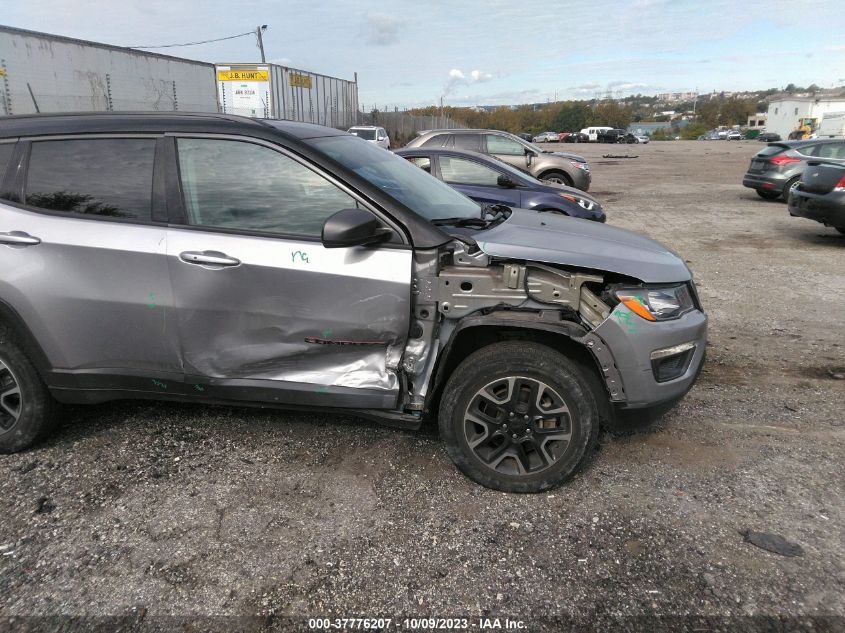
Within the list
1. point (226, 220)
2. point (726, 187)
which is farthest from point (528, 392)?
point (726, 187)

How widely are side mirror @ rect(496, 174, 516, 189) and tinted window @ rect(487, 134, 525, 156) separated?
15.6ft

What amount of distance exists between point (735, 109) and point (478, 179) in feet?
404

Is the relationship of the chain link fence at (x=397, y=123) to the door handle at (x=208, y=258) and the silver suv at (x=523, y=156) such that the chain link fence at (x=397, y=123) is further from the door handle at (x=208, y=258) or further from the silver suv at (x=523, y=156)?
the door handle at (x=208, y=258)

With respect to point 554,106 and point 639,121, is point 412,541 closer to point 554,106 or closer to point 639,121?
point 554,106

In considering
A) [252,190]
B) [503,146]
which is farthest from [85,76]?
[252,190]

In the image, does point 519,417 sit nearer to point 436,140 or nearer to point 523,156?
point 436,140

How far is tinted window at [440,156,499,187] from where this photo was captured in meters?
8.49

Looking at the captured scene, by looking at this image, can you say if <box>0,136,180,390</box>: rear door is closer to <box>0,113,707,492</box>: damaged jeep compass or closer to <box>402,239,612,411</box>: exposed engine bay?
<box>0,113,707,492</box>: damaged jeep compass

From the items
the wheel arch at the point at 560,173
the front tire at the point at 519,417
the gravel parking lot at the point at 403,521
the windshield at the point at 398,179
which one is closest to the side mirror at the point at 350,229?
the windshield at the point at 398,179

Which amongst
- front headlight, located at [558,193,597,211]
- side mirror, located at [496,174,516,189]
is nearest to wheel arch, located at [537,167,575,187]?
front headlight, located at [558,193,597,211]

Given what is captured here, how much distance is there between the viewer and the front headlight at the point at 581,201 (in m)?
8.52

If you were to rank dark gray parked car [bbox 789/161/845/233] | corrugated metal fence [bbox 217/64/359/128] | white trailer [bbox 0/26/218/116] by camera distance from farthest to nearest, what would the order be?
corrugated metal fence [bbox 217/64/359/128], white trailer [bbox 0/26/218/116], dark gray parked car [bbox 789/161/845/233]

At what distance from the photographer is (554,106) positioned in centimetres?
12219

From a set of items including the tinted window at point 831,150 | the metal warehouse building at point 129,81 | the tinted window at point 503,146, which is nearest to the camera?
the tinted window at point 503,146
